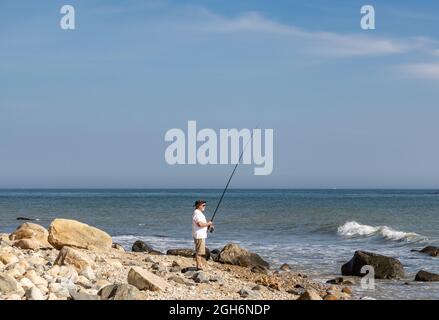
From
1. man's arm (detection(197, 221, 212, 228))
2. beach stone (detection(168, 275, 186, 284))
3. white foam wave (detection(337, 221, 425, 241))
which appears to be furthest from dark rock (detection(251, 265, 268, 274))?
white foam wave (detection(337, 221, 425, 241))

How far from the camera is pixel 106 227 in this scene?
37.3 meters

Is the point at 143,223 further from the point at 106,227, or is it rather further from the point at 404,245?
the point at 404,245

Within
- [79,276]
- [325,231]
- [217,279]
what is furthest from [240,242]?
[79,276]

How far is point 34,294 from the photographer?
995 cm

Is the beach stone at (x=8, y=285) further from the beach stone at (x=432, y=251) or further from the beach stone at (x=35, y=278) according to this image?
the beach stone at (x=432, y=251)

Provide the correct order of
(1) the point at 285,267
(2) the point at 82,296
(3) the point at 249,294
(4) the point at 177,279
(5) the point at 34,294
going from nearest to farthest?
(2) the point at 82,296 → (5) the point at 34,294 → (3) the point at 249,294 → (4) the point at 177,279 → (1) the point at 285,267

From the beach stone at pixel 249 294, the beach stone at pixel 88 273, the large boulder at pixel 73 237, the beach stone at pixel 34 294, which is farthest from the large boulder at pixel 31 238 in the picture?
the beach stone at pixel 34 294

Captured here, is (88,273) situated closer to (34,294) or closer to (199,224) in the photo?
(34,294)

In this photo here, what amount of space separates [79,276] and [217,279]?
10.2ft

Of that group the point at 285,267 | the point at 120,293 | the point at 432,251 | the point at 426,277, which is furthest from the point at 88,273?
the point at 432,251

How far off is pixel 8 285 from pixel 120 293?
1852mm

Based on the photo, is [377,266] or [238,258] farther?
[238,258]

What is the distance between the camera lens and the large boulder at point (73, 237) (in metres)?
17.0

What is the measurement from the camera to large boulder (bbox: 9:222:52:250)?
17.2 metres
